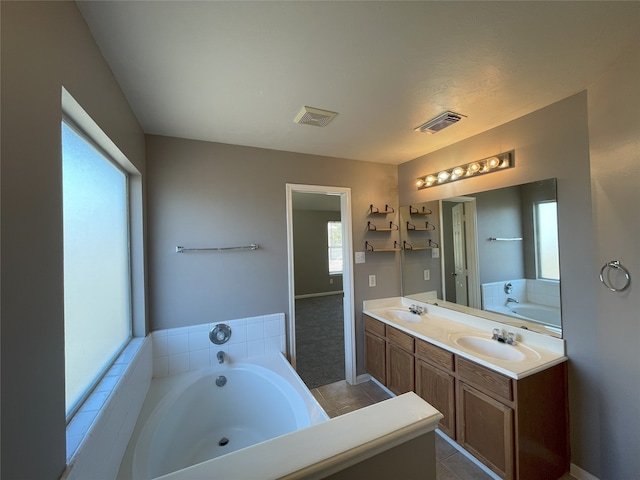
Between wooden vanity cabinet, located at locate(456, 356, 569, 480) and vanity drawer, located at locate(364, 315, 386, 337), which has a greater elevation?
vanity drawer, located at locate(364, 315, 386, 337)

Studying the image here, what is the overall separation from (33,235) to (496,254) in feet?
8.91

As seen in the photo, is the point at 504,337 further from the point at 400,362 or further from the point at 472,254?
the point at 400,362

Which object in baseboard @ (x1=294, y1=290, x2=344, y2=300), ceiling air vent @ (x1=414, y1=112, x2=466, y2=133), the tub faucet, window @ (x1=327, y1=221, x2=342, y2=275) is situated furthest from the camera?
window @ (x1=327, y1=221, x2=342, y2=275)

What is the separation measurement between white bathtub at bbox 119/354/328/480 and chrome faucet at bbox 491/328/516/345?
1.44 meters

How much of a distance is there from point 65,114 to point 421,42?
5.17ft

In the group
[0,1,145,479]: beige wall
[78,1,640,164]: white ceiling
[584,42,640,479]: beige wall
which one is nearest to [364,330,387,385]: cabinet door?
[584,42,640,479]: beige wall

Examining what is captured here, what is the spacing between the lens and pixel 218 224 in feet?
7.70

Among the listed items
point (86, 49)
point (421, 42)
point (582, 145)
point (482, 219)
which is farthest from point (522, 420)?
point (86, 49)

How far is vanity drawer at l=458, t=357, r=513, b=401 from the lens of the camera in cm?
157

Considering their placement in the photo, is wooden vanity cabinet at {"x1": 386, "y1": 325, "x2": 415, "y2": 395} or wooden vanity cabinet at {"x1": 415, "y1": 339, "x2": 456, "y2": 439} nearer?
wooden vanity cabinet at {"x1": 415, "y1": 339, "x2": 456, "y2": 439}

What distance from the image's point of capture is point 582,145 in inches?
64.2

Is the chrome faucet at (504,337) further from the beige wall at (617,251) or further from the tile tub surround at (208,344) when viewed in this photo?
the tile tub surround at (208,344)

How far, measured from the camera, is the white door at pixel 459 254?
2443 mm

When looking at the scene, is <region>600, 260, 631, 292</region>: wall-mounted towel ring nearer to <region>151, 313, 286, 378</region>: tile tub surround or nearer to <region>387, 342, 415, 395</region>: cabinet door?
<region>387, 342, 415, 395</region>: cabinet door
